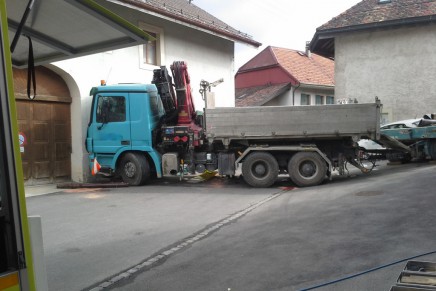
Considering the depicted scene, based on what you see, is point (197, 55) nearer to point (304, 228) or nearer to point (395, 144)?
point (395, 144)

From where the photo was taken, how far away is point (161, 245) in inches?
240

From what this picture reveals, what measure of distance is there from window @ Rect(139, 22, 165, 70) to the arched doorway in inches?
120

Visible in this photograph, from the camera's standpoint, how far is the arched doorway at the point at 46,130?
12.5m

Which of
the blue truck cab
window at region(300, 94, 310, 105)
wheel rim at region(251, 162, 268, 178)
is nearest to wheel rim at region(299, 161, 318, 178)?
wheel rim at region(251, 162, 268, 178)

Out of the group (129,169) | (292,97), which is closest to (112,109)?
(129,169)

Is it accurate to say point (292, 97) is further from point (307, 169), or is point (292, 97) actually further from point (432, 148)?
Answer: point (307, 169)

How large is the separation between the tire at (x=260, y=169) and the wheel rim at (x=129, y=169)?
10.0 ft

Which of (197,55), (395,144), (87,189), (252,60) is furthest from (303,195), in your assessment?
(252,60)

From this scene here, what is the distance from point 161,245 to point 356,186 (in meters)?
5.80

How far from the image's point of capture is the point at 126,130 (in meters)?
11.9

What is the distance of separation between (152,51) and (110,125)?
4.96m

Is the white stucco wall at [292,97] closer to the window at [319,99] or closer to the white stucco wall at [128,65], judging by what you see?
the window at [319,99]

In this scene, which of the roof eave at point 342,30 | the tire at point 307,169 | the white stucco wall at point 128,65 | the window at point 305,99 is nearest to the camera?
the tire at point 307,169

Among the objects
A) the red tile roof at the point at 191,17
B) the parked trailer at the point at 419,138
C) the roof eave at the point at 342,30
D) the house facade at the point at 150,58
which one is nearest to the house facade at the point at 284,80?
the roof eave at the point at 342,30
